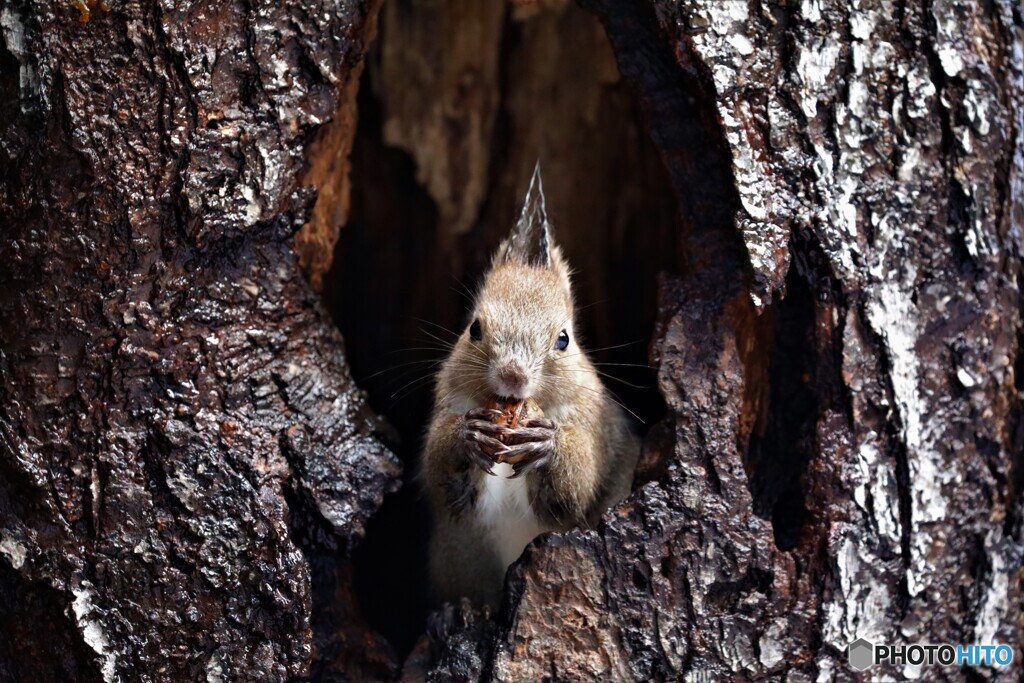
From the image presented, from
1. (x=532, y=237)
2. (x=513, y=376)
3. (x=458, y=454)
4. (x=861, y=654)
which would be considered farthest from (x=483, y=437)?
(x=861, y=654)

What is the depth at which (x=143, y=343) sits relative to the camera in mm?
2980

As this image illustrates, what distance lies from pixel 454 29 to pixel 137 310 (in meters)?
2.18

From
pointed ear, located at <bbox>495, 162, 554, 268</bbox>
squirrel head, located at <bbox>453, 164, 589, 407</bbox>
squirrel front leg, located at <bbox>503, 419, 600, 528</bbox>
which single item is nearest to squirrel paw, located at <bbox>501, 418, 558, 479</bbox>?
squirrel front leg, located at <bbox>503, 419, 600, 528</bbox>

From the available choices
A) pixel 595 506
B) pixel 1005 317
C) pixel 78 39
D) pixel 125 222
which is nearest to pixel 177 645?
pixel 125 222

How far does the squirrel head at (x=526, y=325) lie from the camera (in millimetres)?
3385

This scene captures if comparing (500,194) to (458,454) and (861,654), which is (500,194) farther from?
(861,654)

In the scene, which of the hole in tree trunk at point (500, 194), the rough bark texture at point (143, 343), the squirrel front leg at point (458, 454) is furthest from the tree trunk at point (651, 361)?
the hole in tree trunk at point (500, 194)

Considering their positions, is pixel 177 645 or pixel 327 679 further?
pixel 327 679

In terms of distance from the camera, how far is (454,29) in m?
4.53

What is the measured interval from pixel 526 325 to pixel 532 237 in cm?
44

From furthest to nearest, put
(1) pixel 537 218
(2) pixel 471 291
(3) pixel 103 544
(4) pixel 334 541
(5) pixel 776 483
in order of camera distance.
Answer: (2) pixel 471 291
(1) pixel 537 218
(5) pixel 776 483
(4) pixel 334 541
(3) pixel 103 544

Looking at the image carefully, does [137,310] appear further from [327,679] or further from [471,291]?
[471,291]

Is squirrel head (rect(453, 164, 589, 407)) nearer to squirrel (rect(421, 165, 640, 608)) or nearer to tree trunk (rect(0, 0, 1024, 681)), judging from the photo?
squirrel (rect(421, 165, 640, 608))

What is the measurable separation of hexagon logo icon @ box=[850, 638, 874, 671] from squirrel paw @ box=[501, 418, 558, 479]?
3.63 ft
